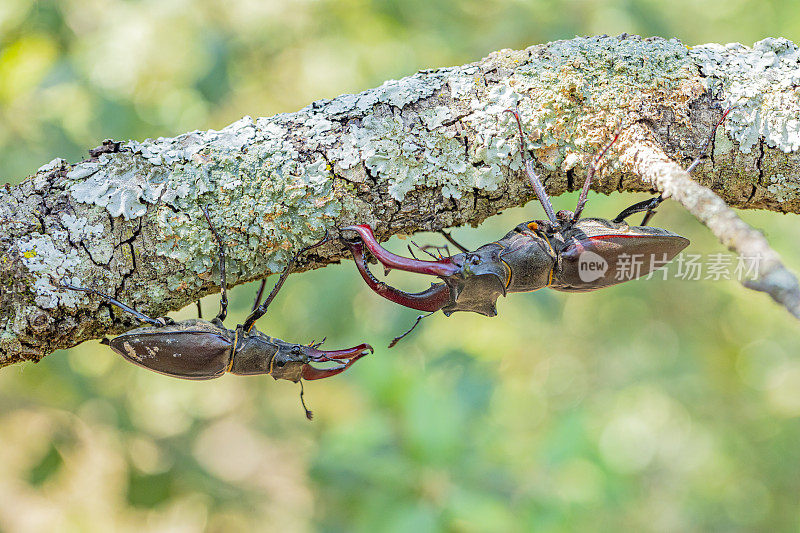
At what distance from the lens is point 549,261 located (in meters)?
2.10

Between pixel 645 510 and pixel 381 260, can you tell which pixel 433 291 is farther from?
pixel 645 510

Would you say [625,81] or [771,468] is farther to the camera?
[771,468]

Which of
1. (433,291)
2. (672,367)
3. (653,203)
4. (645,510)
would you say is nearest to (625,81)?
(653,203)

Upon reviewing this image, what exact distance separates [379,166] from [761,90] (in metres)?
1.17

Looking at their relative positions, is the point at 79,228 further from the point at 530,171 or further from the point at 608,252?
the point at 608,252

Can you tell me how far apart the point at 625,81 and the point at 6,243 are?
1.83m

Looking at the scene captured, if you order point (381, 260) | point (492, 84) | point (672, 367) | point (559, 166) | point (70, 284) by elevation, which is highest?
point (672, 367)

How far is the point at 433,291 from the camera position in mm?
2004

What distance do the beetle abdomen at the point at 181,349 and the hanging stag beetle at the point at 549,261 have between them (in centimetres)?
83

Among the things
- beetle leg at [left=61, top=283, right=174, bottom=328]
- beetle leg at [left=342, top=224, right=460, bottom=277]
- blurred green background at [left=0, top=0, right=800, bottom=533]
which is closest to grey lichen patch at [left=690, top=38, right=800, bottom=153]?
blurred green background at [left=0, top=0, right=800, bottom=533]

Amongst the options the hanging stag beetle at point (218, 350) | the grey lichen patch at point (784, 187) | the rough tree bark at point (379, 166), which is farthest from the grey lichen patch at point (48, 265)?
the grey lichen patch at point (784, 187)

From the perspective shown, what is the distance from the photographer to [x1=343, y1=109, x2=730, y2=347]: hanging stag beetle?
2016mm

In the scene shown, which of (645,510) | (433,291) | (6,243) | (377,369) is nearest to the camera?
(6,243)

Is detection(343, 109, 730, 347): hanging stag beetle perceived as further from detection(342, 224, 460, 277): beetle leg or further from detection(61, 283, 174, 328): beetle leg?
detection(61, 283, 174, 328): beetle leg
